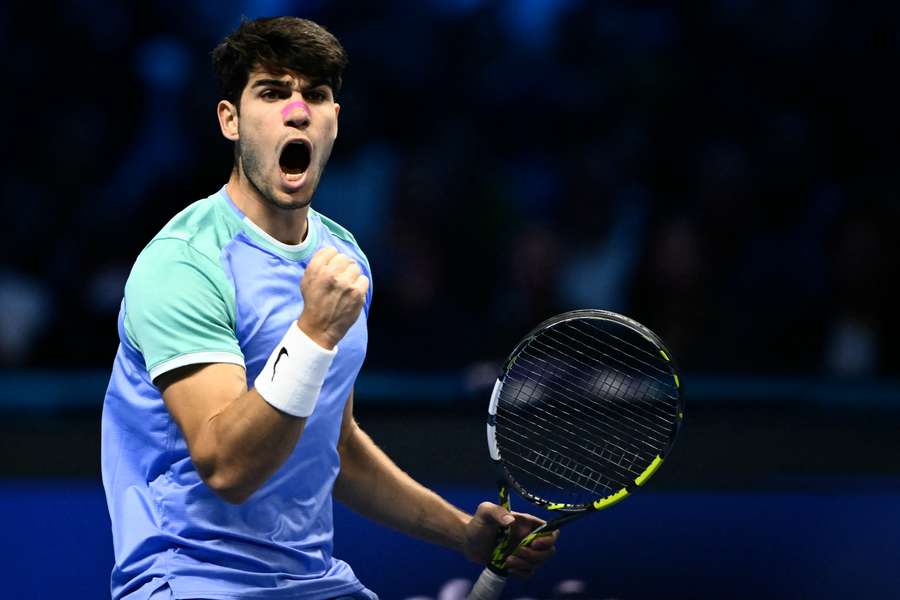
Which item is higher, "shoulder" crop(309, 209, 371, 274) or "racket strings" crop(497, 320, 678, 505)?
"shoulder" crop(309, 209, 371, 274)

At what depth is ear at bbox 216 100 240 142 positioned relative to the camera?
9.25 ft

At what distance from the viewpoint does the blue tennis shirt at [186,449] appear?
265 centimetres

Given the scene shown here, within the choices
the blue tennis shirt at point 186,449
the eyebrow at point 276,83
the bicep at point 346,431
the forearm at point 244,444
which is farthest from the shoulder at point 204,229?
the bicep at point 346,431

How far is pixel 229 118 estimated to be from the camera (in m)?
2.83

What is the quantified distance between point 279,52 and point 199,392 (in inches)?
25.6

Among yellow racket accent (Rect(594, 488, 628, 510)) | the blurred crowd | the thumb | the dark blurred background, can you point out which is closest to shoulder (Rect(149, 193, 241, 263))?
the thumb

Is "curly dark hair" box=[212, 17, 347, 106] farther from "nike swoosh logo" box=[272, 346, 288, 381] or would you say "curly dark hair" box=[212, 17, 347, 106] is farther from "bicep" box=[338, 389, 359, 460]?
"bicep" box=[338, 389, 359, 460]

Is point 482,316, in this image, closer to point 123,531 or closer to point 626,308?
point 626,308

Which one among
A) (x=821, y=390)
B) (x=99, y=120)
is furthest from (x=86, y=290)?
(x=821, y=390)

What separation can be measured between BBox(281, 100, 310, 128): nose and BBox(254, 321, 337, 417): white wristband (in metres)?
0.41

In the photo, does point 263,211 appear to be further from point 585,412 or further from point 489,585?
point 585,412

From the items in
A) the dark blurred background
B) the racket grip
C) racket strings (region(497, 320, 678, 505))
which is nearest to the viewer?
the racket grip

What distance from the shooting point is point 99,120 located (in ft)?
21.0

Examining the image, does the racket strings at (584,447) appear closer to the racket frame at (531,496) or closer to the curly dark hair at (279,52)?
the racket frame at (531,496)
